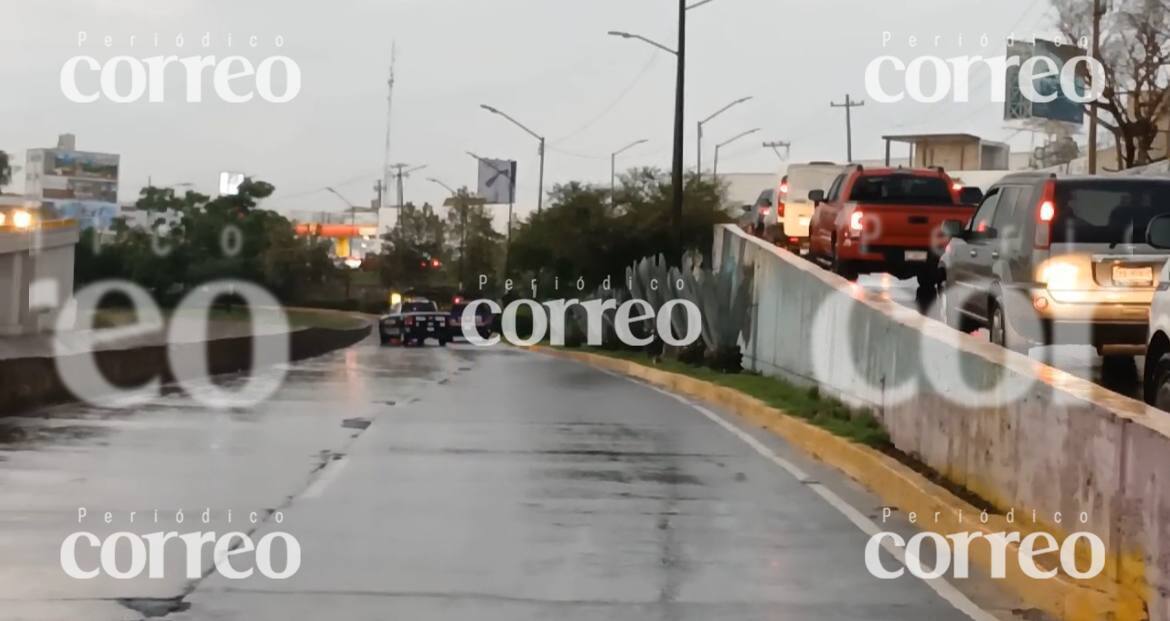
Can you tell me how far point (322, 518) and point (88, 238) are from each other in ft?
422

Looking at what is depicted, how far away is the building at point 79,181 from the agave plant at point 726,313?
15076 cm

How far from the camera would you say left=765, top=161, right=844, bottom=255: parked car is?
3769 centimetres

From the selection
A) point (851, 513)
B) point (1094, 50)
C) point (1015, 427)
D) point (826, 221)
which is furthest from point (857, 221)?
point (1094, 50)

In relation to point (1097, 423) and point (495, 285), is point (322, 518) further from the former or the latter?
point (495, 285)

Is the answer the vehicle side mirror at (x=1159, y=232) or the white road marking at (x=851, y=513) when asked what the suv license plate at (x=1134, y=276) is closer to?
the vehicle side mirror at (x=1159, y=232)

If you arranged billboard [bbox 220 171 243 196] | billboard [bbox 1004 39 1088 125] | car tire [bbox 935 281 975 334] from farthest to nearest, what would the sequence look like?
billboard [bbox 220 171 243 196] → billboard [bbox 1004 39 1088 125] → car tire [bbox 935 281 975 334]

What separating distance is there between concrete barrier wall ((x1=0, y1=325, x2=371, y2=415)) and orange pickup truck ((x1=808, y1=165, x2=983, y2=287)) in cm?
1037

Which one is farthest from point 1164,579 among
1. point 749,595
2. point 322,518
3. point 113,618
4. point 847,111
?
point 847,111

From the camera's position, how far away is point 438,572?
9.60 m

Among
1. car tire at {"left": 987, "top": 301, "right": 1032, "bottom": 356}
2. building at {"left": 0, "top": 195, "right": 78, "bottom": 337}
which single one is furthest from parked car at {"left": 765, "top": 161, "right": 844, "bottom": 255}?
building at {"left": 0, "top": 195, "right": 78, "bottom": 337}

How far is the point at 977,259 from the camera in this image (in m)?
17.7

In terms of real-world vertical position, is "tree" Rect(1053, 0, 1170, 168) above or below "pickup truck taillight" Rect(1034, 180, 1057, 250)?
above

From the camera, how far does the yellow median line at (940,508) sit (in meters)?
8.59

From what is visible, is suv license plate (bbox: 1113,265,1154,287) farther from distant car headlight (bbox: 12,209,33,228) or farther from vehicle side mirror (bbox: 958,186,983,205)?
distant car headlight (bbox: 12,209,33,228)
